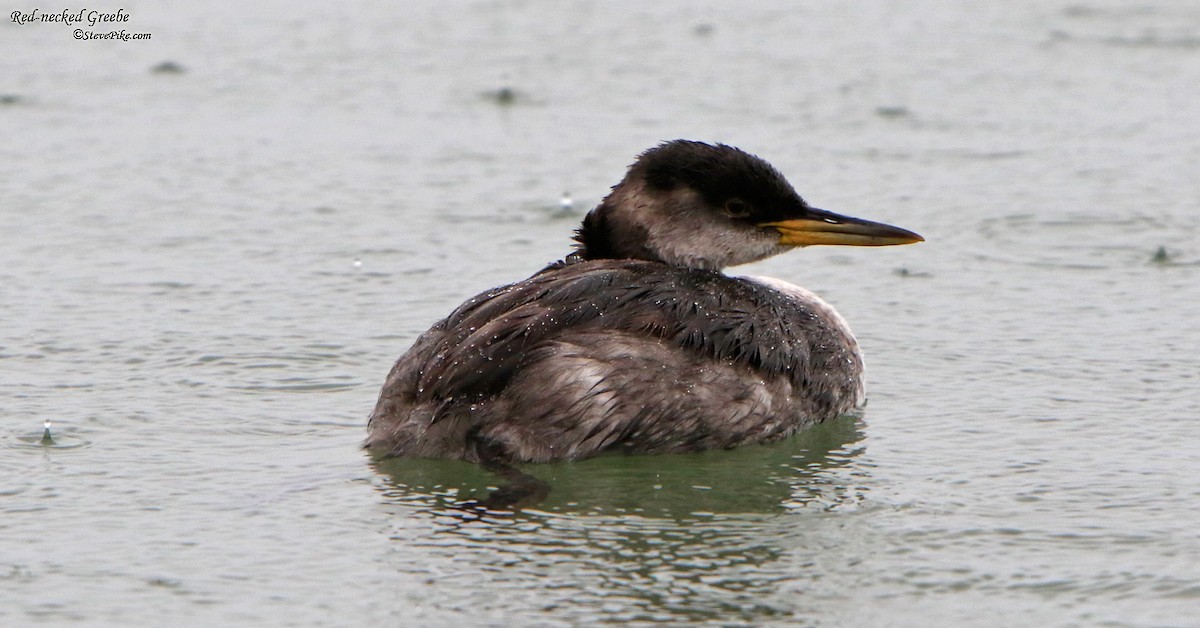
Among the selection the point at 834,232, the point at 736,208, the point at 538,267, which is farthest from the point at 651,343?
the point at 538,267

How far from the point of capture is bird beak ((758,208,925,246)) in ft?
23.7

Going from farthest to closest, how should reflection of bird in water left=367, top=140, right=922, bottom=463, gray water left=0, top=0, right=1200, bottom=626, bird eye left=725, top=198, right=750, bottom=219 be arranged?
1. bird eye left=725, top=198, right=750, bottom=219
2. reflection of bird in water left=367, top=140, right=922, bottom=463
3. gray water left=0, top=0, right=1200, bottom=626

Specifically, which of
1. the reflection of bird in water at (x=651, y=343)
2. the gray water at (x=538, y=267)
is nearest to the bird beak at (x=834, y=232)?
the reflection of bird in water at (x=651, y=343)

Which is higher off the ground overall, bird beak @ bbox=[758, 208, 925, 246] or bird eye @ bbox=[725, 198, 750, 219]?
bird eye @ bbox=[725, 198, 750, 219]

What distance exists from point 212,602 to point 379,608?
0.43 meters

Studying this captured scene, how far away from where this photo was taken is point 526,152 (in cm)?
1064

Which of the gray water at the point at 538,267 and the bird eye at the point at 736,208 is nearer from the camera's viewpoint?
the gray water at the point at 538,267

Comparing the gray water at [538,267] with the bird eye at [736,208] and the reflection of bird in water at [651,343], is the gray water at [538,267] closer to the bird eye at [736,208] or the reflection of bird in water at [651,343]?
the reflection of bird in water at [651,343]

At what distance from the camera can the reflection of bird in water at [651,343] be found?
19.8 feet

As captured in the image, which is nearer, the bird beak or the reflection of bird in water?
the reflection of bird in water

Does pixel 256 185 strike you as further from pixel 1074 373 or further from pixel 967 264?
pixel 1074 373

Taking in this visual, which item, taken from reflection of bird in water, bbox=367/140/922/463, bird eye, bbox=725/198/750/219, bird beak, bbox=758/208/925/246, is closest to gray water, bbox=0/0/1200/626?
reflection of bird in water, bbox=367/140/922/463

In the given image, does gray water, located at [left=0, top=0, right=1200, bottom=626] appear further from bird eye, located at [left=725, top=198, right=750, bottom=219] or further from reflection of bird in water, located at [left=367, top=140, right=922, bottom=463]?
bird eye, located at [left=725, top=198, right=750, bottom=219]

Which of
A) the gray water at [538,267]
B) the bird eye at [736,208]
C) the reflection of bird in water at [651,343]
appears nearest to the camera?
the gray water at [538,267]
